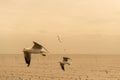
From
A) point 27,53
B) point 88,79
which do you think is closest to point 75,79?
point 88,79

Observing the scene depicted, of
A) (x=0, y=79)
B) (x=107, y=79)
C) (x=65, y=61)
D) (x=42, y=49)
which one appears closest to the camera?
(x=42, y=49)

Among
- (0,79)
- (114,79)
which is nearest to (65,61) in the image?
(0,79)

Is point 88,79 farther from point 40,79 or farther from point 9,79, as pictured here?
point 9,79

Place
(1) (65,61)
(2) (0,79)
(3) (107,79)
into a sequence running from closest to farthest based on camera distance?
(1) (65,61) < (2) (0,79) < (3) (107,79)

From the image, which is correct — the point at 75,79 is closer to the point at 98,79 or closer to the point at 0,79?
the point at 98,79

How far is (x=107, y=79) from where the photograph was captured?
81.9 m

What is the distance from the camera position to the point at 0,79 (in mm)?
76375

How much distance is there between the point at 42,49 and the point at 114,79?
6696 centimetres

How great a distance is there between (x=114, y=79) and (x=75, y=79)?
9.82 m

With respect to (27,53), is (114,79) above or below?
above

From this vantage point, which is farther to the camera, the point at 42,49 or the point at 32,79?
the point at 32,79

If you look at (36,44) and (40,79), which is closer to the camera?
(36,44)

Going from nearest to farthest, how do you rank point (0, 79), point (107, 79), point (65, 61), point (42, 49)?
point (42, 49), point (65, 61), point (0, 79), point (107, 79)

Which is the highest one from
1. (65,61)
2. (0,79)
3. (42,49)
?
(0,79)
